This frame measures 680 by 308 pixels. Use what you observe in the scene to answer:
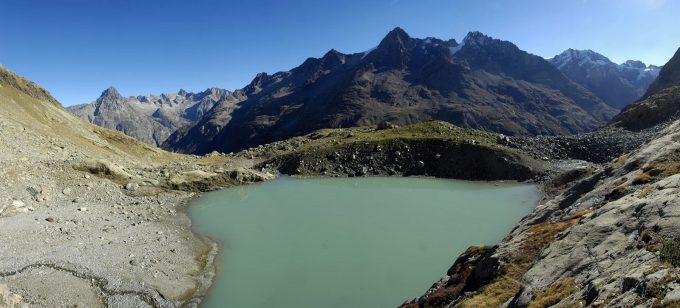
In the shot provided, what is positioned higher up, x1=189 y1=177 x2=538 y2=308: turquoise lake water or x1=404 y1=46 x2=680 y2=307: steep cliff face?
x1=404 y1=46 x2=680 y2=307: steep cliff face

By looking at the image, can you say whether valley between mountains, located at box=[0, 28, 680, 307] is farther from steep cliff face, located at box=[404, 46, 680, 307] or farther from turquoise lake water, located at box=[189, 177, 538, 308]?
turquoise lake water, located at box=[189, 177, 538, 308]

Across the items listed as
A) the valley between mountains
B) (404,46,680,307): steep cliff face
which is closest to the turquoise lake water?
the valley between mountains

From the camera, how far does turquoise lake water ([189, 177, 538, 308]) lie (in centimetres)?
2853

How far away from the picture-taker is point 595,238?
54.6 feet

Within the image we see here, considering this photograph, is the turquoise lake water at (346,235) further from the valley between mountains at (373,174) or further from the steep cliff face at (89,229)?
the steep cliff face at (89,229)

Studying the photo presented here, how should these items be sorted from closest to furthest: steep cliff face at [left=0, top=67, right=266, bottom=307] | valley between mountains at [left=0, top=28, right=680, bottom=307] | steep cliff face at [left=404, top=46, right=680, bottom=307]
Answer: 1. steep cliff face at [left=404, top=46, right=680, bottom=307]
2. valley between mountains at [left=0, top=28, right=680, bottom=307]
3. steep cliff face at [left=0, top=67, right=266, bottom=307]

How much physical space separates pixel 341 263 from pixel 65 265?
2068cm

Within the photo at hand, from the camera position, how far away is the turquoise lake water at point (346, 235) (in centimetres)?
2853

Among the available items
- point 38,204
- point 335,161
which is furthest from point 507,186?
point 38,204

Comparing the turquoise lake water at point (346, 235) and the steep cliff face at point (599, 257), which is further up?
the steep cliff face at point (599, 257)

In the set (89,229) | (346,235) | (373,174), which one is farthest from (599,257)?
(373,174)

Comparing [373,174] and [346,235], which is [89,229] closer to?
[346,235]

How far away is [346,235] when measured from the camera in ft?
133

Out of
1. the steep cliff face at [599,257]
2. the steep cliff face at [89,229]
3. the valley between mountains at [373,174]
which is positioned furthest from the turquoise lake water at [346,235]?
the steep cliff face at [599,257]
